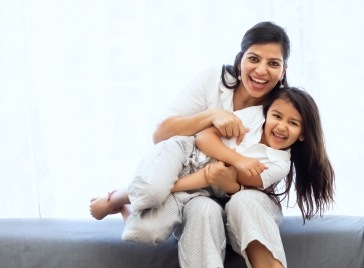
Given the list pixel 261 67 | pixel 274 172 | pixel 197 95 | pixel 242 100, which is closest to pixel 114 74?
pixel 197 95

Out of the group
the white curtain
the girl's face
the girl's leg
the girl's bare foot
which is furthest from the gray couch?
the white curtain

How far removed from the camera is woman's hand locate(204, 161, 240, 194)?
5.34ft

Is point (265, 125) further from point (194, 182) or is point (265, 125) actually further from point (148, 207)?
point (148, 207)

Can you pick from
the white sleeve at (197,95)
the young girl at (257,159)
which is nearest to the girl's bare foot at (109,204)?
the young girl at (257,159)

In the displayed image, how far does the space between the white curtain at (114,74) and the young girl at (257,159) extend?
1.29 feet

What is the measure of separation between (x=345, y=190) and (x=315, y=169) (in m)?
0.51

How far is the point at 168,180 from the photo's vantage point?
161 cm

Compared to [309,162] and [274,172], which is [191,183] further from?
[309,162]

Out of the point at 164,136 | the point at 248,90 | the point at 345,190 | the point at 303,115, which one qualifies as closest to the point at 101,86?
the point at 164,136

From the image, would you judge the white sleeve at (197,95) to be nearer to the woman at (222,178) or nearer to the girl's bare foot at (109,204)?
the woman at (222,178)

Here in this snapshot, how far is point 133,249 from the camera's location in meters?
1.76

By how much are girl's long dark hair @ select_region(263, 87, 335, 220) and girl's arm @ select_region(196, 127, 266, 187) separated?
161mm

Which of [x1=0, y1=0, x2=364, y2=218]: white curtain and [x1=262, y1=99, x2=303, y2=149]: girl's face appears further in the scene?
[x1=0, y1=0, x2=364, y2=218]: white curtain

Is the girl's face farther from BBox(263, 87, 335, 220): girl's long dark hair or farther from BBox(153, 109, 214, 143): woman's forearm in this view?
BBox(153, 109, 214, 143): woman's forearm
